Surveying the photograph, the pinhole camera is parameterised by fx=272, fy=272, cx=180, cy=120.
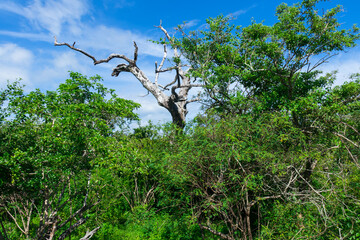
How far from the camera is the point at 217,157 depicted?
6.98 m

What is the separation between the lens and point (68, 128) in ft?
20.7

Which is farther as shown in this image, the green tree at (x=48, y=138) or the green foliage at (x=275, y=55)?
the green foliage at (x=275, y=55)

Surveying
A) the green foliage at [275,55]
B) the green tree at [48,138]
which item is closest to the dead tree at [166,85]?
the green foliage at [275,55]

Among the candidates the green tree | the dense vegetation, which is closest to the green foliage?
the dense vegetation

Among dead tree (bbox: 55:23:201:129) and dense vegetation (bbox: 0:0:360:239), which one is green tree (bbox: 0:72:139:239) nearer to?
dense vegetation (bbox: 0:0:360:239)

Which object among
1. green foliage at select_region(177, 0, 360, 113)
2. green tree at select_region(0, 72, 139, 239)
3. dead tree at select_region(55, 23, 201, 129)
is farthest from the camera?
dead tree at select_region(55, 23, 201, 129)

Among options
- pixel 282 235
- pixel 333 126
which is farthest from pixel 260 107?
pixel 282 235

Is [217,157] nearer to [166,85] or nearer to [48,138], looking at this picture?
[48,138]

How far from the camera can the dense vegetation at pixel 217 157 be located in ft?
22.1

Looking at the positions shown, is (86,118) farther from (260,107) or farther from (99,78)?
(260,107)

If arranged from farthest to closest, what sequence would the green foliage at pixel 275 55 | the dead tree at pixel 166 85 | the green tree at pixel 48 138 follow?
the dead tree at pixel 166 85 < the green foliage at pixel 275 55 < the green tree at pixel 48 138

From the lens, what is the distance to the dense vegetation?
673cm

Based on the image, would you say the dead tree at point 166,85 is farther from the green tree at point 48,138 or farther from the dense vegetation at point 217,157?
the green tree at point 48,138

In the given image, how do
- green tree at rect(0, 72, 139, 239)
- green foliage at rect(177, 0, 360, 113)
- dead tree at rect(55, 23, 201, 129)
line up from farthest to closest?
dead tree at rect(55, 23, 201, 129), green foliage at rect(177, 0, 360, 113), green tree at rect(0, 72, 139, 239)
